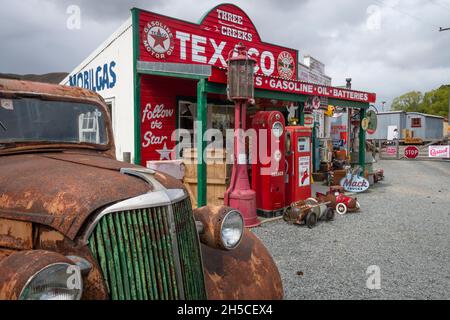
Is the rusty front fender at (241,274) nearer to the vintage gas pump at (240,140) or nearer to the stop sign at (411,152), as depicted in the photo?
the vintage gas pump at (240,140)

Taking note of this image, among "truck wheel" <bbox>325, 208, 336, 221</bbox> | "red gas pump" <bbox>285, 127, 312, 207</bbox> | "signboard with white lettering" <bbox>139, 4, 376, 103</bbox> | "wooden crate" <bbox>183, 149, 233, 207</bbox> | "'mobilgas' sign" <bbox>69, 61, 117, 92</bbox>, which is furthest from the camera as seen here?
"'mobilgas' sign" <bbox>69, 61, 117, 92</bbox>

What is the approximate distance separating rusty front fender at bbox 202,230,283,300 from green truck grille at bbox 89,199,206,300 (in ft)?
1.53

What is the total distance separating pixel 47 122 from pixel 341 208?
5953 millimetres

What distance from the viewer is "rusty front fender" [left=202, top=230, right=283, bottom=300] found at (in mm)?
2623

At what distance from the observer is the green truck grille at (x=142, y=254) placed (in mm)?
1937

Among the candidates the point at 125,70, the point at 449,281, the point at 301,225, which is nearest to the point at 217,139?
the point at 125,70

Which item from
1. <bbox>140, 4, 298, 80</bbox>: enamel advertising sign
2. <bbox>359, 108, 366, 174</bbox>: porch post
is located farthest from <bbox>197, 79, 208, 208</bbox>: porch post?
<bbox>359, 108, 366, 174</bbox>: porch post

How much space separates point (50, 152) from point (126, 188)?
1252 millimetres

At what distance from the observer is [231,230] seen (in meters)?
2.73

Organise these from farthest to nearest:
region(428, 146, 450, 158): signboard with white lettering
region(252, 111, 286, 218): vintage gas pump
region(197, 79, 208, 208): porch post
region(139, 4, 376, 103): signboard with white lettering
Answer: region(428, 146, 450, 158): signboard with white lettering < region(139, 4, 376, 103): signboard with white lettering < region(252, 111, 286, 218): vintage gas pump < region(197, 79, 208, 208): porch post

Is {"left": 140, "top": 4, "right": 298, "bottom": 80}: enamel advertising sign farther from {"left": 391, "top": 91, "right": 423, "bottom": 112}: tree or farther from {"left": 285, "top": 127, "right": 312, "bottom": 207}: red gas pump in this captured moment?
{"left": 391, "top": 91, "right": 423, "bottom": 112}: tree

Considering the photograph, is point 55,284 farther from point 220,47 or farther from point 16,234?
point 220,47

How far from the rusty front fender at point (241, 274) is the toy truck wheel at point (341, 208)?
4925 millimetres

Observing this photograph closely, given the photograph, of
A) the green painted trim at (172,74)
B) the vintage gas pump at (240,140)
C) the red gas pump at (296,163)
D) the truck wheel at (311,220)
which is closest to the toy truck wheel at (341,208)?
the red gas pump at (296,163)
